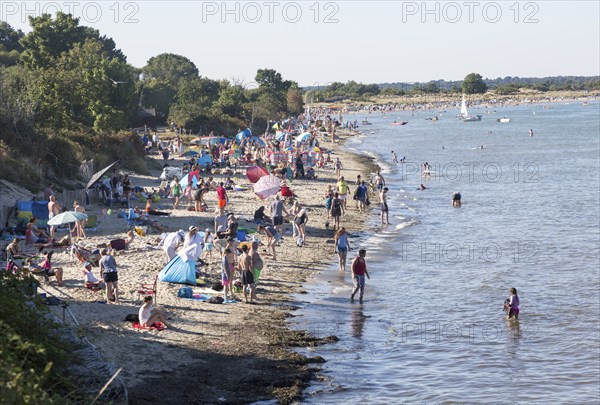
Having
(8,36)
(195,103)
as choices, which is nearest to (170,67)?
(8,36)

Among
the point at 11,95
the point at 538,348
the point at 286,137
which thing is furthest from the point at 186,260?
the point at 286,137

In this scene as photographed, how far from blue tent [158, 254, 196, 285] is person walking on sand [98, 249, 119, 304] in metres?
1.80

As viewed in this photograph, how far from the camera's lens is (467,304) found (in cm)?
1981

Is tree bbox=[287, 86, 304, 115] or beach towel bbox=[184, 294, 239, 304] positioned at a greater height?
tree bbox=[287, 86, 304, 115]

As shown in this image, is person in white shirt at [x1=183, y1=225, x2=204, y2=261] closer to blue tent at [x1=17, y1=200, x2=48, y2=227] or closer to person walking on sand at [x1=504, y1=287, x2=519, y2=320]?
blue tent at [x1=17, y1=200, x2=48, y2=227]

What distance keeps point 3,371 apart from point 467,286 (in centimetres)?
1606

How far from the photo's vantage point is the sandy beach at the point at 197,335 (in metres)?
12.5

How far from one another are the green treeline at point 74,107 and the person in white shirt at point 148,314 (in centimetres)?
1287

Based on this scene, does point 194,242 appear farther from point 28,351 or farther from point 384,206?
point 384,206

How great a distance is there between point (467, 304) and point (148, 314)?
858cm

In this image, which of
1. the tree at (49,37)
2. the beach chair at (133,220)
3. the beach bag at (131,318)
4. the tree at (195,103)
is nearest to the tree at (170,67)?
the tree at (195,103)

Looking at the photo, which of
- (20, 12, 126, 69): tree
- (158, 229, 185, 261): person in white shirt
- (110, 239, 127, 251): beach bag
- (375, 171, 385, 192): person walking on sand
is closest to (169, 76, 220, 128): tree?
(20, 12, 126, 69): tree

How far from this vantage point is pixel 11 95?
3122 cm

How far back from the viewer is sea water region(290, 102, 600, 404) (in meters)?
14.4
